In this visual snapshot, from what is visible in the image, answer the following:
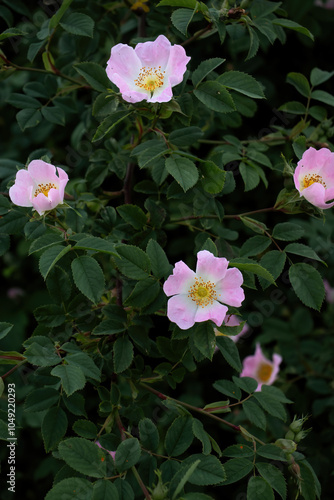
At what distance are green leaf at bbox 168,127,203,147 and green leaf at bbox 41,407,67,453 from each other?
Answer: 2.14 feet

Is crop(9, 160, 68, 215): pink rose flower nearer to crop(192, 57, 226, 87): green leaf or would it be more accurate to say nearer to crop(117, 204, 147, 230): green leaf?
crop(117, 204, 147, 230): green leaf

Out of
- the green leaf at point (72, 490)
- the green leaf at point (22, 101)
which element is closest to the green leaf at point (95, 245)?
the green leaf at point (72, 490)

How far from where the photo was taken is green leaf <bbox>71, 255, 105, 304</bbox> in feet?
3.45

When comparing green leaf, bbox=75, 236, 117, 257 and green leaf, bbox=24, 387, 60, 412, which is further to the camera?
green leaf, bbox=24, 387, 60, 412

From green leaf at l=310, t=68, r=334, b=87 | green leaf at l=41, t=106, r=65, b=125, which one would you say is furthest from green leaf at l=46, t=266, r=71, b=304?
green leaf at l=310, t=68, r=334, b=87

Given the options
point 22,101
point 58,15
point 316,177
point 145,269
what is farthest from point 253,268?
point 22,101

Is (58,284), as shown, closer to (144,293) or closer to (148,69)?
(144,293)

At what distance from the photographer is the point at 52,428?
3.75 ft

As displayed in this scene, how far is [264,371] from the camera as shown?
6.75ft

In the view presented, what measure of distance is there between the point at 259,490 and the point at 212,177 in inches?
26.3

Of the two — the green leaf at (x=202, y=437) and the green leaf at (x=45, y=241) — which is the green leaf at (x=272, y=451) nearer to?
the green leaf at (x=202, y=437)

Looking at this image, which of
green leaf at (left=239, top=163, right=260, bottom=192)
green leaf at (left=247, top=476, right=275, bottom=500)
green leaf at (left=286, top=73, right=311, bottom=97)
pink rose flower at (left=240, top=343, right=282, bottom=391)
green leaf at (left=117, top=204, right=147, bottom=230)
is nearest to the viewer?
green leaf at (left=247, top=476, right=275, bottom=500)

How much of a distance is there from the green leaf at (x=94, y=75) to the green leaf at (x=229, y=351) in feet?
2.20

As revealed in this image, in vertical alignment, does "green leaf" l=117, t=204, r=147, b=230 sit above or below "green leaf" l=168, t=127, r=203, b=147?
below
